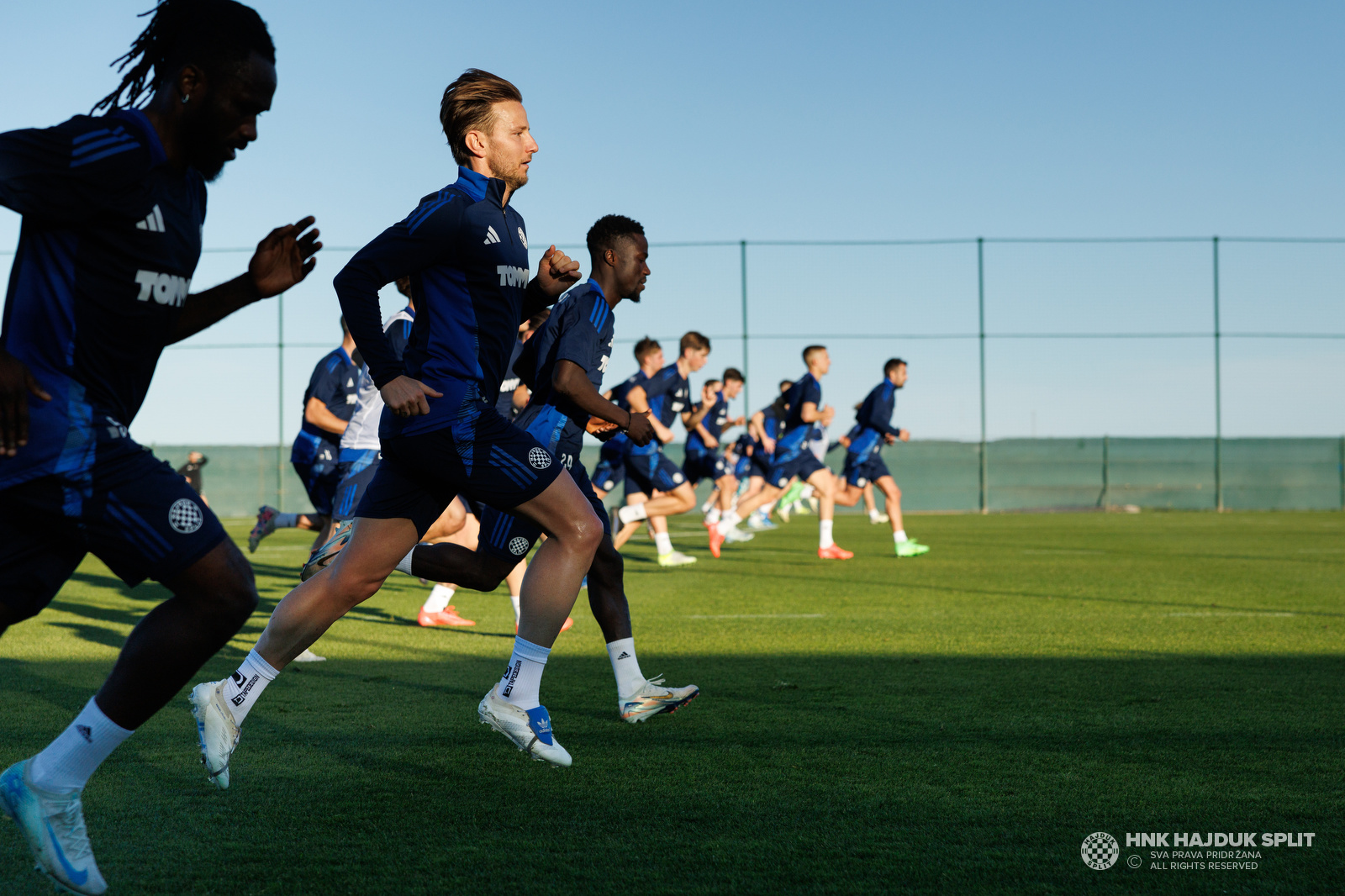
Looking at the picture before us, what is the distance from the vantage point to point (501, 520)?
437 cm

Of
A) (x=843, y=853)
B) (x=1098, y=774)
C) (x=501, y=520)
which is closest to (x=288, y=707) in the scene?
(x=501, y=520)

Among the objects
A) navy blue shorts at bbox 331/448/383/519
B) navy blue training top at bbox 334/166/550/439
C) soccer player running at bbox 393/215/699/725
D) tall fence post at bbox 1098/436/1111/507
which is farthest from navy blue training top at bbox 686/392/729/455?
tall fence post at bbox 1098/436/1111/507

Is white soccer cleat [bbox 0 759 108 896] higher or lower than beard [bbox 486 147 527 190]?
lower

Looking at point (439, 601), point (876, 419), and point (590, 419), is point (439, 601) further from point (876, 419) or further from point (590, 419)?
point (876, 419)

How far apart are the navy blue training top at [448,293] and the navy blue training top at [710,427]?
1351 cm

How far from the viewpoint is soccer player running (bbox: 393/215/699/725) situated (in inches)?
167

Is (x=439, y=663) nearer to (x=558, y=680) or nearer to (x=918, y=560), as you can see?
(x=558, y=680)

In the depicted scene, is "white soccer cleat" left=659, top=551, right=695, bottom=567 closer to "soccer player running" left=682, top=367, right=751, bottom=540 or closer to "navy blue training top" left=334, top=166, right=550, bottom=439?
"soccer player running" left=682, top=367, right=751, bottom=540

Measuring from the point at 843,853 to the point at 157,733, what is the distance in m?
2.54

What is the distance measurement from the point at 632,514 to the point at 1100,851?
8841 millimetres

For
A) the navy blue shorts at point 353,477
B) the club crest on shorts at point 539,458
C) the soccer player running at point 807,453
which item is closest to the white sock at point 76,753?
the club crest on shorts at point 539,458

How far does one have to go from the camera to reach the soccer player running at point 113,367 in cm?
229

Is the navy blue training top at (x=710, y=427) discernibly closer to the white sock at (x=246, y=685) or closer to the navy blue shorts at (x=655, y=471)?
the navy blue shorts at (x=655, y=471)

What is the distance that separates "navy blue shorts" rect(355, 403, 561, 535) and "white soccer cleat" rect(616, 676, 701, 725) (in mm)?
1053
